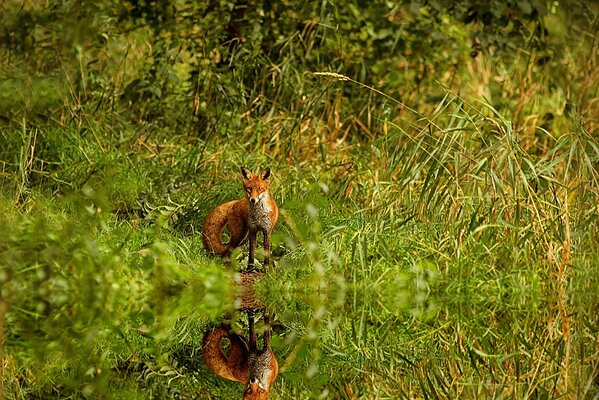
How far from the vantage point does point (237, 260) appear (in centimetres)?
604

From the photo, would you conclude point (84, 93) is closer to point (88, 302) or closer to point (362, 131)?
point (362, 131)

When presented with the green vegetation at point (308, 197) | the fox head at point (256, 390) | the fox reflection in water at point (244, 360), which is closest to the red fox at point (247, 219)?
the green vegetation at point (308, 197)

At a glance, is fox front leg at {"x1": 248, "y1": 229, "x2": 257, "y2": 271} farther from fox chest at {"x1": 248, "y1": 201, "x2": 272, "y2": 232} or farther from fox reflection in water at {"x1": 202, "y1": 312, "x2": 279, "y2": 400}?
fox reflection in water at {"x1": 202, "y1": 312, "x2": 279, "y2": 400}

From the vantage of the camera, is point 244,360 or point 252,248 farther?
point 252,248

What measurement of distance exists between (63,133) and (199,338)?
2.67m

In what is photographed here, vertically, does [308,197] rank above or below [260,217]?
below

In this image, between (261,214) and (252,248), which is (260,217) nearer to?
(261,214)

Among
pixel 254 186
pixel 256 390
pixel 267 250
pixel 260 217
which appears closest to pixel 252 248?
pixel 267 250

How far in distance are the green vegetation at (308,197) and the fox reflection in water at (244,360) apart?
5cm

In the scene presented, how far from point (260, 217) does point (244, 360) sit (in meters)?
1.13

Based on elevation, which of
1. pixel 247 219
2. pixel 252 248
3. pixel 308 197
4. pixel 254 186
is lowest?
pixel 308 197

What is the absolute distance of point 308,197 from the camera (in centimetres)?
643

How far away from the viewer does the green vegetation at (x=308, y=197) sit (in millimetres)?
4621

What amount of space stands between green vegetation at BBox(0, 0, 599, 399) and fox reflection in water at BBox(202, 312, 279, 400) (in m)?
0.05
